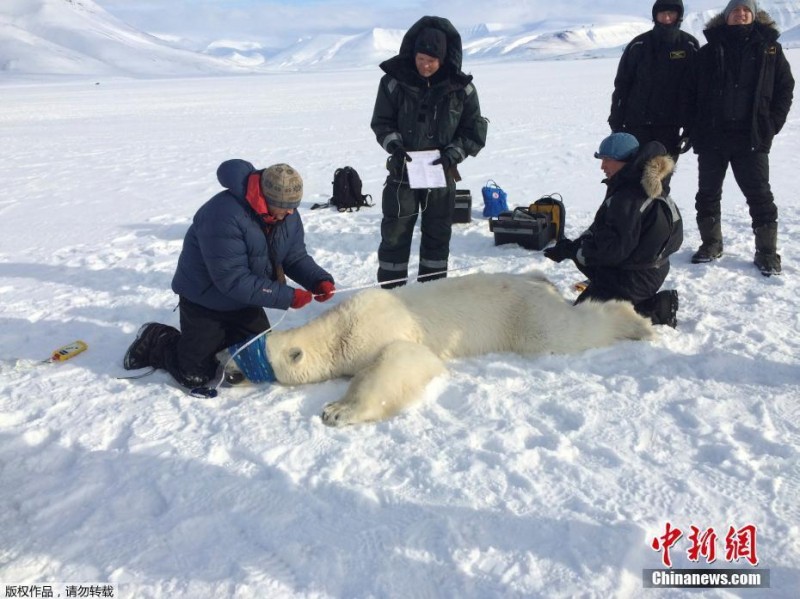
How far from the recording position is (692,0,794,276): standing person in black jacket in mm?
4691

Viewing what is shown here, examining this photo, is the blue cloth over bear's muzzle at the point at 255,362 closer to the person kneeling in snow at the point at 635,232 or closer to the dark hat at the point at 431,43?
the person kneeling in snow at the point at 635,232

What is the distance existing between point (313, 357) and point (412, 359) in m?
0.65

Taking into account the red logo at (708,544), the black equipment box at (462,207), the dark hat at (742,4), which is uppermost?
the dark hat at (742,4)

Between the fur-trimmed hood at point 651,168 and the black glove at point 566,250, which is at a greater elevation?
the fur-trimmed hood at point 651,168

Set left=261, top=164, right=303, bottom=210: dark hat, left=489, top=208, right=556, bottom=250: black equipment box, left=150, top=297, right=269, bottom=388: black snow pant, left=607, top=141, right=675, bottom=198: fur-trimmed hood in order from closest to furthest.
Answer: left=261, top=164, right=303, bottom=210: dark hat, left=150, top=297, right=269, bottom=388: black snow pant, left=607, top=141, right=675, bottom=198: fur-trimmed hood, left=489, top=208, right=556, bottom=250: black equipment box

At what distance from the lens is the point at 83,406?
3518 mm

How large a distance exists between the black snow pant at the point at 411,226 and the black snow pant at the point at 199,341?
4.23ft

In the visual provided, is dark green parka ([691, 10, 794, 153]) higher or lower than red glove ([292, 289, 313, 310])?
higher

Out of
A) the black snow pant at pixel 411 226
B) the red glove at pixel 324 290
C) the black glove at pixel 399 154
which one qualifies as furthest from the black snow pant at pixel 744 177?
the red glove at pixel 324 290

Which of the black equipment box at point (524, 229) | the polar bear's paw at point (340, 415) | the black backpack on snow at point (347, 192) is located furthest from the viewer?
the black backpack on snow at point (347, 192)

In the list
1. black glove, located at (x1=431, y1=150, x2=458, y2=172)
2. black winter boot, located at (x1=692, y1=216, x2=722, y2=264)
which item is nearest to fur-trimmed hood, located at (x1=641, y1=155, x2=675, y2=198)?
black glove, located at (x1=431, y1=150, x2=458, y2=172)

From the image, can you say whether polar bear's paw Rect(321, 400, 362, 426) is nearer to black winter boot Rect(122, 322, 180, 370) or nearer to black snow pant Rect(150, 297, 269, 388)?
black snow pant Rect(150, 297, 269, 388)

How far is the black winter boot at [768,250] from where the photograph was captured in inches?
196

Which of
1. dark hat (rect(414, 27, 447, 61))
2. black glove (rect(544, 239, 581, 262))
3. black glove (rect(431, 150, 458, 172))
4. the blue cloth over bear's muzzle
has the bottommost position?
the blue cloth over bear's muzzle
